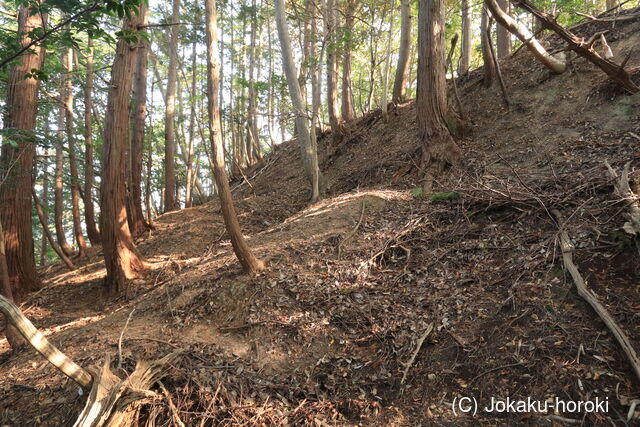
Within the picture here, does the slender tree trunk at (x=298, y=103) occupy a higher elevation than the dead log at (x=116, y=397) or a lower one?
higher

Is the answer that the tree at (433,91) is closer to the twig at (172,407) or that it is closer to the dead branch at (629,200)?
the dead branch at (629,200)

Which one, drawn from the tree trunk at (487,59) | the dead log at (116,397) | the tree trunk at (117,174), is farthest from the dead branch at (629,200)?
the tree trunk at (117,174)

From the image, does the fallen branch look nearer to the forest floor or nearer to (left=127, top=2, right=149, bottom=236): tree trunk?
the forest floor

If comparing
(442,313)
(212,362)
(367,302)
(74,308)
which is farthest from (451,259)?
(74,308)

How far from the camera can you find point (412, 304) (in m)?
4.58

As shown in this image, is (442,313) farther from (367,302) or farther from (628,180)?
(628,180)

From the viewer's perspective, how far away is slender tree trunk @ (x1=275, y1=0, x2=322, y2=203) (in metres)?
8.62

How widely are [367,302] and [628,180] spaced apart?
11.3ft

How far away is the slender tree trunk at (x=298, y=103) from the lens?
8.62 meters

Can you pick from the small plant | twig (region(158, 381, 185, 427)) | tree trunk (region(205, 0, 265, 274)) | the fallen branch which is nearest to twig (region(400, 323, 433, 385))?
the fallen branch

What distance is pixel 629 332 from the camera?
3088 mm

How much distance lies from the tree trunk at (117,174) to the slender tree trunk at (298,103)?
329cm

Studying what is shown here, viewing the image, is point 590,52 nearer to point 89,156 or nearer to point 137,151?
point 137,151

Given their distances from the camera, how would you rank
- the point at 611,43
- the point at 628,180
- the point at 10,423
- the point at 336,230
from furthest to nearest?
the point at 611,43, the point at 336,230, the point at 628,180, the point at 10,423
